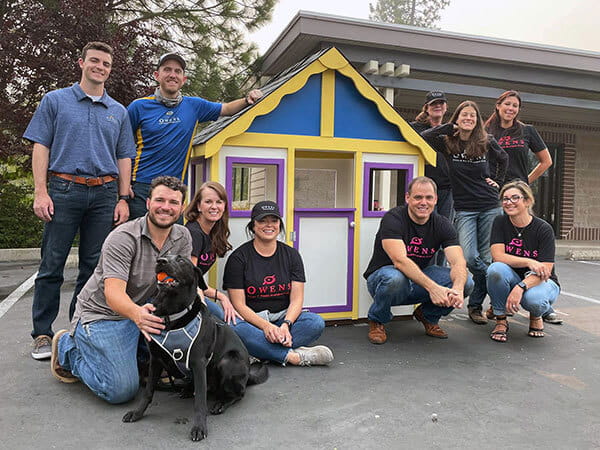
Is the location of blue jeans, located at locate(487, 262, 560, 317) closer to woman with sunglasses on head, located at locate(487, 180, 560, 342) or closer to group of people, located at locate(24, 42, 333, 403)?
woman with sunglasses on head, located at locate(487, 180, 560, 342)

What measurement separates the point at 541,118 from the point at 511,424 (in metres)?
11.7

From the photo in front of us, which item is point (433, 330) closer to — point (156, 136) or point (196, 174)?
point (196, 174)

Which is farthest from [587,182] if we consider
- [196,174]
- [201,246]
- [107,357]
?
[107,357]

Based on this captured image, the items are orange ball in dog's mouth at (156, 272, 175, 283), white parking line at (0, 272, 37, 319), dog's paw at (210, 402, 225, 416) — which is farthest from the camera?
white parking line at (0, 272, 37, 319)

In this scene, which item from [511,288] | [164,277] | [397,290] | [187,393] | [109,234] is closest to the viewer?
[164,277]

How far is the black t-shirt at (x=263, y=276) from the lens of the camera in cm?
331

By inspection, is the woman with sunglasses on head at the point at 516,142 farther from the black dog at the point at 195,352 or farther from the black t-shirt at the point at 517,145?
the black dog at the point at 195,352

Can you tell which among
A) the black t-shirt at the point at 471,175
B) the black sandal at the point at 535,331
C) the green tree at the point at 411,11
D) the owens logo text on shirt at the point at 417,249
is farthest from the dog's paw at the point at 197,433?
the green tree at the point at 411,11

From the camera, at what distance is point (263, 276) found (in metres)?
3.35

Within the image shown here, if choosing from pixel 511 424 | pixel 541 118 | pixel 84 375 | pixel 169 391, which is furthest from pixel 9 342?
pixel 541 118

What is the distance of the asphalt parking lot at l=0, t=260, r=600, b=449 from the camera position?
227 centimetres

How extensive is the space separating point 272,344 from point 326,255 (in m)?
1.22

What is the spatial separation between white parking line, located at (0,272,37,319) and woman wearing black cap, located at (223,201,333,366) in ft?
8.84

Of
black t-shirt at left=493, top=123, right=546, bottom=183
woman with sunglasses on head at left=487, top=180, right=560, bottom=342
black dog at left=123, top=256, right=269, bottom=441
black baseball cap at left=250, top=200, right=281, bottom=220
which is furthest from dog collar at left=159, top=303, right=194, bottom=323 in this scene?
black t-shirt at left=493, top=123, right=546, bottom=183
